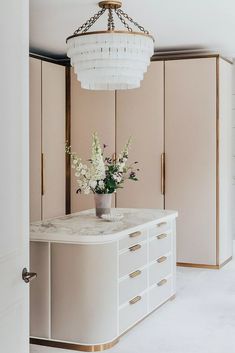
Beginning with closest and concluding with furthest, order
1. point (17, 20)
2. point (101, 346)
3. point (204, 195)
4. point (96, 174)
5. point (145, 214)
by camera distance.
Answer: point (17, 20)
point (101, 346)
point (96, 174)
point (145, 214)
point (204, 195)

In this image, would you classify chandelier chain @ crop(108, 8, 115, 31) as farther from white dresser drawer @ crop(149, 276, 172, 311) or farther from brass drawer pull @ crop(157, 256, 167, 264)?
white dresser drawer @ crop(149, 276, 172, 311)

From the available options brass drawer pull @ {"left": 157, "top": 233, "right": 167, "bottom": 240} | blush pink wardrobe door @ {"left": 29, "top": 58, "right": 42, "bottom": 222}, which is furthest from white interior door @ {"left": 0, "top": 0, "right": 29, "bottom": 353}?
blush pink wardrobe door @ {"left": 29, "top": 58, "right": 42, "bottom": 222}

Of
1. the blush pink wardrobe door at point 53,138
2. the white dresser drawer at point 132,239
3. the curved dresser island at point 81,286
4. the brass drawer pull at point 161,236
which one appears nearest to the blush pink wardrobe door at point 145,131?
the blush pink wardrobe door at point 53,138

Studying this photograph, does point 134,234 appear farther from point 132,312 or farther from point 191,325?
point 191,325

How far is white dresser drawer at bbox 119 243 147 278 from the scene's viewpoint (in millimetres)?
4012

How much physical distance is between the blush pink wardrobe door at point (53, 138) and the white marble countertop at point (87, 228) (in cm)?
194

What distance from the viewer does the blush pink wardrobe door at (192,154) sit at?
6.38 meters

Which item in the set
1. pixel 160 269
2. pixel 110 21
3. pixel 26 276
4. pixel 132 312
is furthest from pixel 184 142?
pixel 26 276

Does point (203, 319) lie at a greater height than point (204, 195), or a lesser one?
lesser

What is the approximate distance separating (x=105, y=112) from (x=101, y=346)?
11.4 ft

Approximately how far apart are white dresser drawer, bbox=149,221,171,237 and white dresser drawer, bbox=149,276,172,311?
0.40 m

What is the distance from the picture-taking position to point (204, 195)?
21.1ft

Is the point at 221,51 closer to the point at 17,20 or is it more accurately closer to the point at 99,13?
the point at 99,13

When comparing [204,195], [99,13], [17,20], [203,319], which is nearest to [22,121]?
[17,20]
